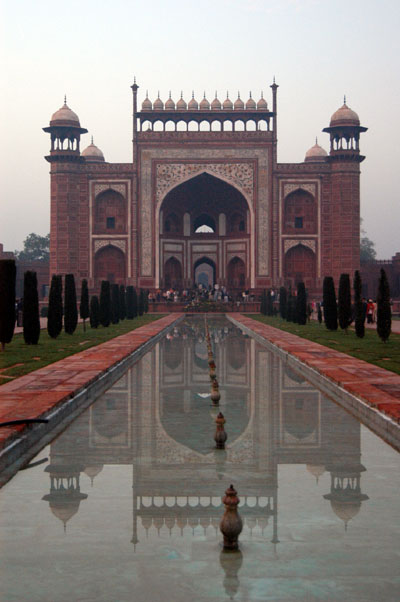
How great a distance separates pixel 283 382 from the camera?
805 centimetres

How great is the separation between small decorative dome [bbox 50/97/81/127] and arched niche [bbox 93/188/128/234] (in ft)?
11.7

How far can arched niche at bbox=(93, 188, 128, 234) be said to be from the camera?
34.6 m

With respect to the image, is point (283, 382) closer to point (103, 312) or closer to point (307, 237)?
point (103, 312)

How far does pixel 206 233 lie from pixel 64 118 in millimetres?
9088

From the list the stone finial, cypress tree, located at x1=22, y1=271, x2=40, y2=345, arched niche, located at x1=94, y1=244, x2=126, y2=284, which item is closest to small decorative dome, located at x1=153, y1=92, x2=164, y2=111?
arched niche, located at x1=94, y1=244, x2=126, y2=284

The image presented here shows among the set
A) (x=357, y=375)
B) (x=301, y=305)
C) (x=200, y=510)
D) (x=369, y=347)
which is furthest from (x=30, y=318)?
(x=200, y=510)

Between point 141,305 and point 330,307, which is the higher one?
point 330,307

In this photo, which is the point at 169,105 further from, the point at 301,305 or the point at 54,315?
the point at 54,315

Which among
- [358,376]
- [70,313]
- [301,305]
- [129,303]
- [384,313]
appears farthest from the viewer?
[129,303]

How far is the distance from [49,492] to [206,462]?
0.98m

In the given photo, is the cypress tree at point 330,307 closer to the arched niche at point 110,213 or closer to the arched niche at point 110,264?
the arched niche at point 110,264

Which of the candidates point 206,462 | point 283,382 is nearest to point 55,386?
point 283,382

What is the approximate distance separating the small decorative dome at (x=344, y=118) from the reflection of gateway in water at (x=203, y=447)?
2809 centimetres

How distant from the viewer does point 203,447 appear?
184 inches
